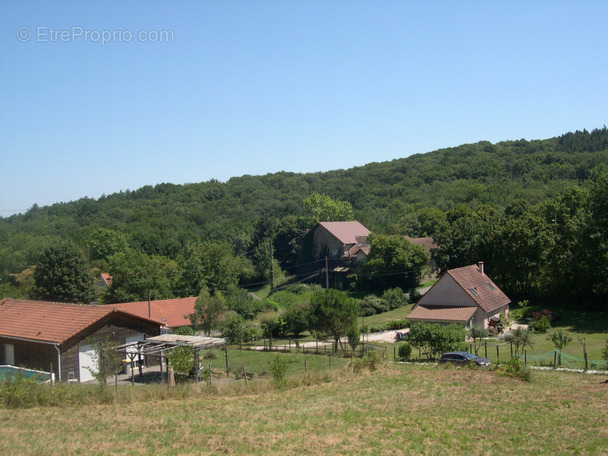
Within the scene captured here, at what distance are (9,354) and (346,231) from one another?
53.3 meters

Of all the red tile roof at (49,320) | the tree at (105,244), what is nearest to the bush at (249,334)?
the red tile roof at (49,320)

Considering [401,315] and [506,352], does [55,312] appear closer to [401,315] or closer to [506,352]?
[506,352]

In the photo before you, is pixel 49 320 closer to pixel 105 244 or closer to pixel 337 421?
pixel 337 421

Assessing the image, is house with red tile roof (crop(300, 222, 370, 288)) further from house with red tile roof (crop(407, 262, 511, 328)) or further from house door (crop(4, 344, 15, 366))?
house door (crop(4, 344, 15, 366))

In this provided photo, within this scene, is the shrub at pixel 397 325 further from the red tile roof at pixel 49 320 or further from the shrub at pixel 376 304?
the red tile roof at pixel 49 320

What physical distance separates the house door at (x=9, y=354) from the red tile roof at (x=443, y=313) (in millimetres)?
26199

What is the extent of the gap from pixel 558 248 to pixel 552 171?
263 feet

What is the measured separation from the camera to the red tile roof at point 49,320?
84.9ft

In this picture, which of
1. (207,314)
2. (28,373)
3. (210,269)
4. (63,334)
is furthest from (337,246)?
(28,373)

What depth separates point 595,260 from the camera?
4100 cm

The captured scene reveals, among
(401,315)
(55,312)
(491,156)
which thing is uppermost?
(491,156)

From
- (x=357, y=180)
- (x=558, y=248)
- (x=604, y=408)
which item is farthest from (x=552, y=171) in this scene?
(x=604, y=408)

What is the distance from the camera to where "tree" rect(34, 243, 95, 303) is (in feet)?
158

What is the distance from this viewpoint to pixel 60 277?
1903 inches
